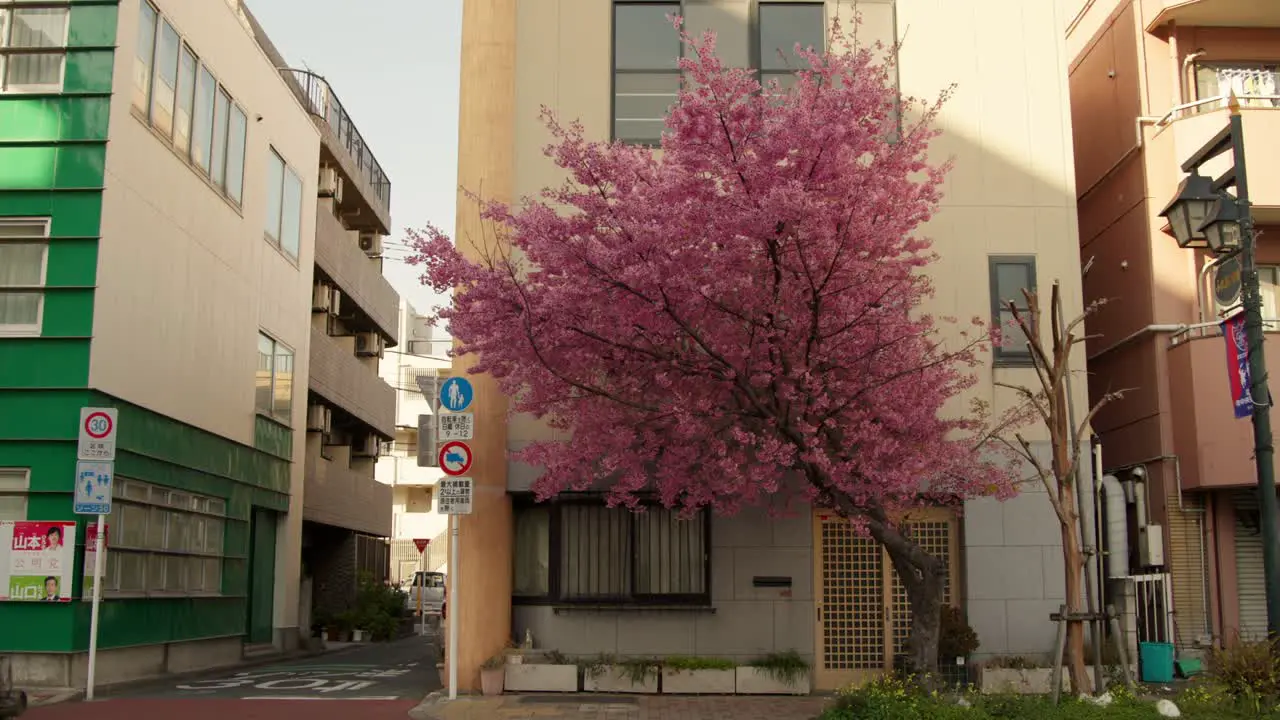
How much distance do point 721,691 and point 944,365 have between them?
4.97 m

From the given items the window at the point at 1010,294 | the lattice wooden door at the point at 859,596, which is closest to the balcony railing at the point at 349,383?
the lattice wooden door at the point at 859,596

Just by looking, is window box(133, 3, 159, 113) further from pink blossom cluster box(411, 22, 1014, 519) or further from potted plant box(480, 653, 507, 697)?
potted plant box(480, 653, 507, 697)

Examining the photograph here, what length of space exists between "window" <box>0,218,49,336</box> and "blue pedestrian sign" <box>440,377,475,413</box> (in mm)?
6358

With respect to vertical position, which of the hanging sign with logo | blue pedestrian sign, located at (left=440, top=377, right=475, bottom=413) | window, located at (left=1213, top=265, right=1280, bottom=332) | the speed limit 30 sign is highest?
window, located at (left=1213, top=265, right=1280, bottom=332)

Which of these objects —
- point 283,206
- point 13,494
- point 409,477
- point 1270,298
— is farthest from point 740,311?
point 409,477

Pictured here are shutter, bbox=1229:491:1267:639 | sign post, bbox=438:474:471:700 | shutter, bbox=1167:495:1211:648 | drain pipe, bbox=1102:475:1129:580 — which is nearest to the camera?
sign post, bbox=438:474:471:700

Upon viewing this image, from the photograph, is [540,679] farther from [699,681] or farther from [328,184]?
[328,184]

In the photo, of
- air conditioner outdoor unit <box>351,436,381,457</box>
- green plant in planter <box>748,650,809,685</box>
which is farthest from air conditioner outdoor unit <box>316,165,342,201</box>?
green plant in planter <box>748,650,809,685</box>

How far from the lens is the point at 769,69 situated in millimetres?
17188

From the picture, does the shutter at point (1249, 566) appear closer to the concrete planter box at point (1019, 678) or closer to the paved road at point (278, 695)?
the concrete planter box at point (1019, 678)

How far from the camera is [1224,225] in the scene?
12.0 metres

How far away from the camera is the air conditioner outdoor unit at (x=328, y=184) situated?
32.8m

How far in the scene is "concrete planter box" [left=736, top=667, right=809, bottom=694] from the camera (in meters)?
15.7

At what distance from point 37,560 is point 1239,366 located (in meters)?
14.9
